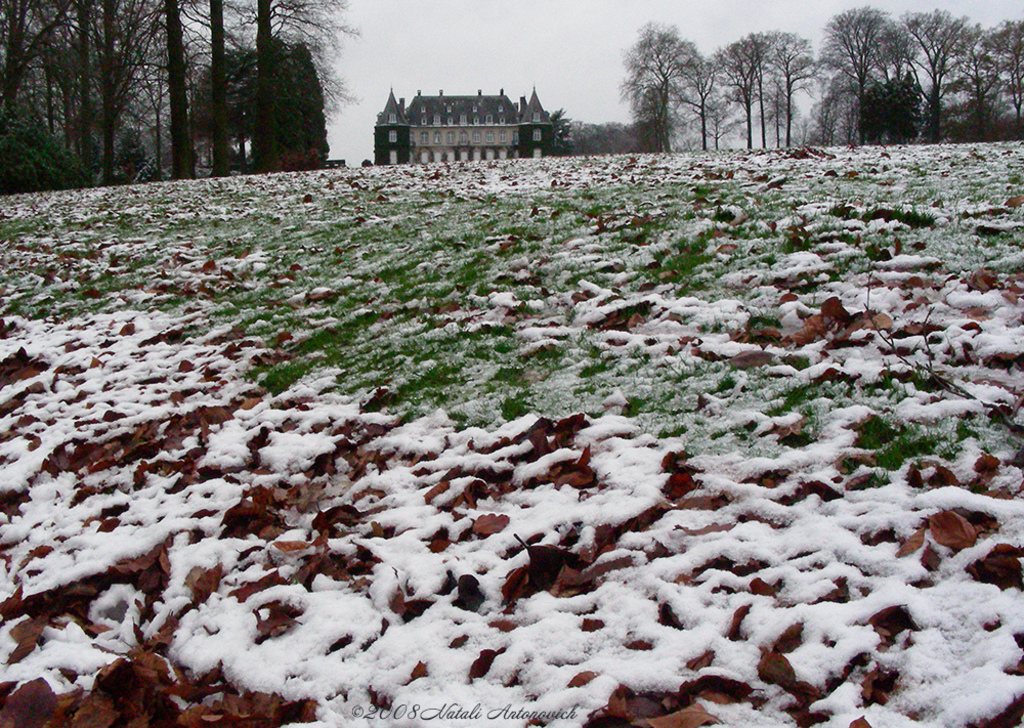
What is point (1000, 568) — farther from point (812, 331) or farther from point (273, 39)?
point (273, 39)

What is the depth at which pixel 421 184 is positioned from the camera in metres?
13.0

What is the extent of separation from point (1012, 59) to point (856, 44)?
32.3ft

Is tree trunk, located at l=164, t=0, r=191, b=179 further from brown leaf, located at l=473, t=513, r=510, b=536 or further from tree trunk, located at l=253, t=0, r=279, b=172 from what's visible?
brown leaf, located at l=473, t=513, r=510, b=536

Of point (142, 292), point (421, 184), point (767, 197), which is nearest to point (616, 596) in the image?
point (767, 197)

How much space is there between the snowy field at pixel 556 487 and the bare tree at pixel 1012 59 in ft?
160

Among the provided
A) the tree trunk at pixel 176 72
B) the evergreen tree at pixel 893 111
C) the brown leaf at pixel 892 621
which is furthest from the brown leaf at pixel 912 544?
the evergreen tree at pixel 893 111

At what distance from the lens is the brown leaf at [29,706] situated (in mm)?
2127

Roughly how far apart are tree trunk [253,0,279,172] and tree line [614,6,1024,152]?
32773 mm

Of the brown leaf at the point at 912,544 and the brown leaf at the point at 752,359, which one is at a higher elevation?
the brown leaf at the point at 752,359

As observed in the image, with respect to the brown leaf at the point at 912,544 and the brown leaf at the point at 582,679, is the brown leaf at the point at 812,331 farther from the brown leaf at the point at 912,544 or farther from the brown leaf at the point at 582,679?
the brown leaf at the point at 582,679

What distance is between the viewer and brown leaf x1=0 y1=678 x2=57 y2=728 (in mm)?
2127

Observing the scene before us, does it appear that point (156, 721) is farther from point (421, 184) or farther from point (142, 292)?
point (421, 184)

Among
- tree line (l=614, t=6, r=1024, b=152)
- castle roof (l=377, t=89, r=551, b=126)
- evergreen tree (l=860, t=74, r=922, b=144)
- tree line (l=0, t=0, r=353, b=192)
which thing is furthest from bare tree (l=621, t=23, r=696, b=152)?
castle roof (l=377, t=89, r=551, b=126)

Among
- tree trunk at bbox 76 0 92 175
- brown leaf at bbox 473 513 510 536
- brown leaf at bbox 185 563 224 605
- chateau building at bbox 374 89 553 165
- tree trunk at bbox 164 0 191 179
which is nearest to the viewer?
brown leaf at bbox 185 563 224 605
